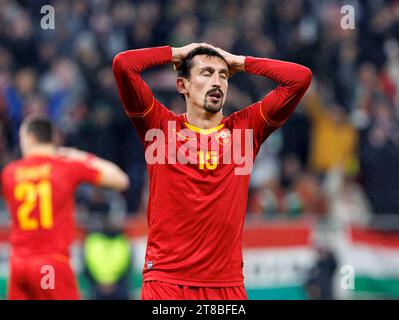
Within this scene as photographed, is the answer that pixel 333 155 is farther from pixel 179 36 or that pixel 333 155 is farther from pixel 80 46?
pixel 80 46

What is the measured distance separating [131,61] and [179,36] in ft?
25.5

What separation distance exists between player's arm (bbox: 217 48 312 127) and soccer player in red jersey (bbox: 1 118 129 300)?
7.98ft

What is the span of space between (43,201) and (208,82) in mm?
2990

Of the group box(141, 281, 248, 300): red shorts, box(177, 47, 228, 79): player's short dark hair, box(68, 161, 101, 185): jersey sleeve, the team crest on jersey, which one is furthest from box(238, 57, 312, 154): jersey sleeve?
box(68, 161, 101, 185): jersey sleeve

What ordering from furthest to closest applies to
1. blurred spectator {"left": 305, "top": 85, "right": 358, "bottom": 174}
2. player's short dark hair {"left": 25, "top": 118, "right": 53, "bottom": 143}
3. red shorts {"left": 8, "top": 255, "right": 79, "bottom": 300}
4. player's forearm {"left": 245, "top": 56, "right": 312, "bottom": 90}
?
blurred spectator {"left": 305, "top": 85, "right": 358, "bottom": 174} → player's short dark hair {"left": 25, "top": 118, "right": 53, "bottom": 143} → red shorts {"left": 8, "top": 255, "right": 79, "bottom": 300} → player's forearm {"left": 245, "top": 56, "right": 312, "bottom": 90}

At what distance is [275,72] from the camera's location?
647 cm

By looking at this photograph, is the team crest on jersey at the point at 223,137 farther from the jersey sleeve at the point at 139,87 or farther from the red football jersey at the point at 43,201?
the red football jersey at the point at 43,201

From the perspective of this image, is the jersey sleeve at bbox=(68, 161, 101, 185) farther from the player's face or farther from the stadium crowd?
the stadium crowd

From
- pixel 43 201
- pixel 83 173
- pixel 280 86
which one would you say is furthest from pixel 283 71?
pixel 43 201

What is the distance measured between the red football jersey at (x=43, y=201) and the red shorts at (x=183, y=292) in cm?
269

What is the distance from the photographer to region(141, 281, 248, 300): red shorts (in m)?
6.07

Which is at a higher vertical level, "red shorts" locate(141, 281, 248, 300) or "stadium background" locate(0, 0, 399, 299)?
"stadium background" locate(0, 0, 399, 299)

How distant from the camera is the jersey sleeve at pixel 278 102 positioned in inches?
251
